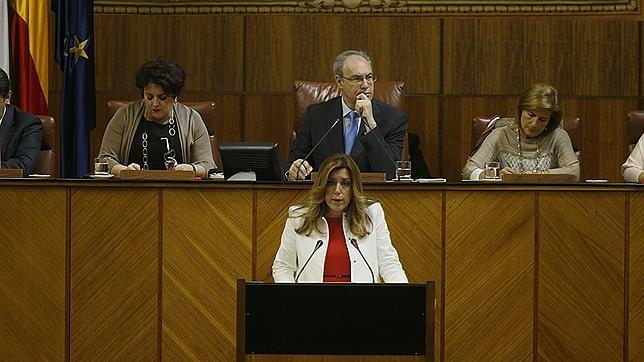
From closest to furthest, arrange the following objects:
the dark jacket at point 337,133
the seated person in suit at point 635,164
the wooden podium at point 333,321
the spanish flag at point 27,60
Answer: the wooden podium at point 333,321
the seated person in suit at point 635,164
the dark jacket at point 337,133
the spanish flag at point 27,60

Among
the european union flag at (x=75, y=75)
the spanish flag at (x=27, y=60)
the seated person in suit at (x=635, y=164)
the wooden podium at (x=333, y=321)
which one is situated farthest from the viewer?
the spanish flag at (x=27, y=60)

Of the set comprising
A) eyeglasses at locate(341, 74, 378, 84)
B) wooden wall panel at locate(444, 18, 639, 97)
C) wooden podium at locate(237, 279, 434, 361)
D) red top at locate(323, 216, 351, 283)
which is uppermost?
wooden wall panel at locate(444, 18, 639, 97)

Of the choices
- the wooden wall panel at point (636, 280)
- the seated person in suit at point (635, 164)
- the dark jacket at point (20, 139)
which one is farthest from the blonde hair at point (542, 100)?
the dark jacket at point (20, 139)

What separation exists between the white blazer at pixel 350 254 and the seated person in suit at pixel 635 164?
1.62 m

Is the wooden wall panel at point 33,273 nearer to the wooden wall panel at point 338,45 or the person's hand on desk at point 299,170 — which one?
the person's hand on desk at point 299,170

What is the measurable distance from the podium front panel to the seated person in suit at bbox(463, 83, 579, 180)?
5.88 feet

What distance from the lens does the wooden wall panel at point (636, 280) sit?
4.85 m

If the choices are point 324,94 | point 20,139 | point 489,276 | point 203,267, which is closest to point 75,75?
point 20,139

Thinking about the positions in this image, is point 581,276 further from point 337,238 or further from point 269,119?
point 269,119

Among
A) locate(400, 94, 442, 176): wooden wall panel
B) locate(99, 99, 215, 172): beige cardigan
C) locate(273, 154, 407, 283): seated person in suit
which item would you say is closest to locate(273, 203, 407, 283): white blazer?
locate(273, 154, 407, 283): seated person in suit

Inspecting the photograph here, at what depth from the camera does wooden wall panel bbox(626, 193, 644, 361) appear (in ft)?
15.9

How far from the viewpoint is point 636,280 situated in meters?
4.87

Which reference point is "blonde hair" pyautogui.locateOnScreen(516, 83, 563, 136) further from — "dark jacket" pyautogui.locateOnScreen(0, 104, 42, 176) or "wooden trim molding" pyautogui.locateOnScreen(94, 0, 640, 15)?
"dark jacket" pyautogui.locateOnScreen(0, 104, 42, 176)

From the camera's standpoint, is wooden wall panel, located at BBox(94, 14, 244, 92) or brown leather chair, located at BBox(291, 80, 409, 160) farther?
wooden wall panel, located at BBox(94, 14, 244, 92)
